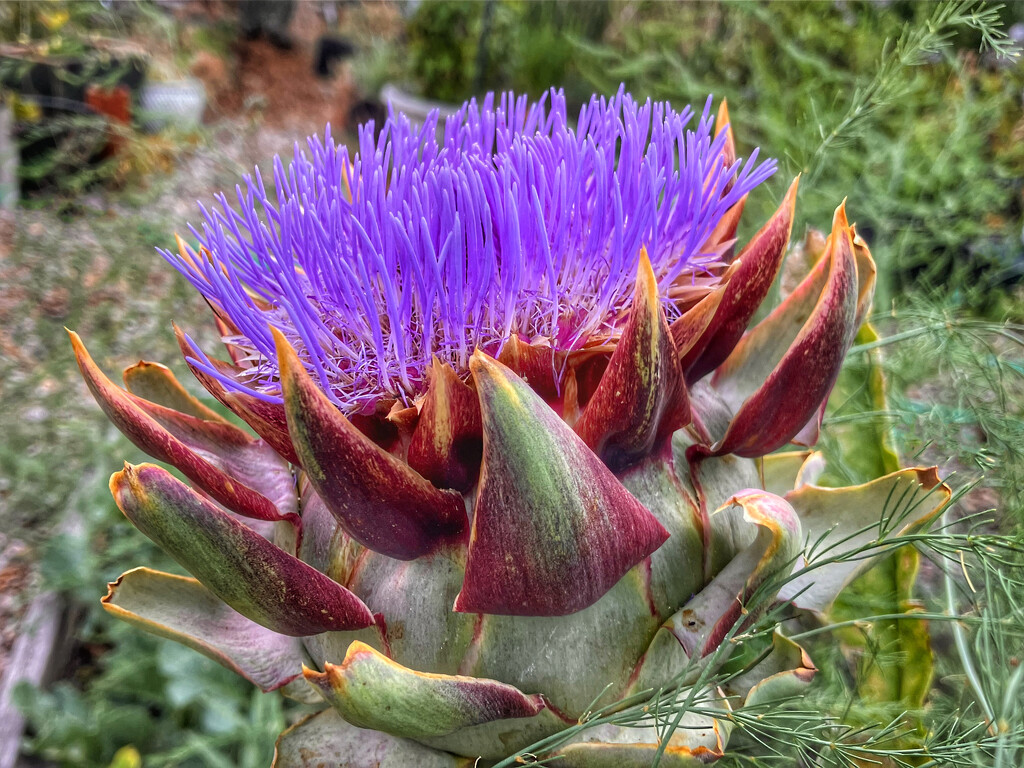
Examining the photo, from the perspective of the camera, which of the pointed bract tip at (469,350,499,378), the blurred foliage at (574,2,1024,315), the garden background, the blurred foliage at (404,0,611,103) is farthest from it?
the blurred foliage at (404,0,611,103)

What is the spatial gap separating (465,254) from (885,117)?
1231mm

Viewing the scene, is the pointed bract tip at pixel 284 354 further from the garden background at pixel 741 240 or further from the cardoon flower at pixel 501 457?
the garden background at pixel 741 240

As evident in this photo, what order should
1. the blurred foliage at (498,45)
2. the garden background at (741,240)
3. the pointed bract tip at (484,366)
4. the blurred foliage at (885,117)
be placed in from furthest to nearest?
the blurred foliage at (498,45)
the blurred foliage at (885,117)
the garden background at (741,240)
the pointed bract tip at (484,366)

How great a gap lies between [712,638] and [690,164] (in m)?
0.28

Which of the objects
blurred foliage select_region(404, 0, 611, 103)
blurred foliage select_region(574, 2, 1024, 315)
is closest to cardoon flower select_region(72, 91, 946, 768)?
blurred foliage select_region(574, 2, 1024, 315)

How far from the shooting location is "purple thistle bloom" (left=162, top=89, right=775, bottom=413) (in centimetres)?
43

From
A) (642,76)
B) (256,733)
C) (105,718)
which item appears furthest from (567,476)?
(642,76)

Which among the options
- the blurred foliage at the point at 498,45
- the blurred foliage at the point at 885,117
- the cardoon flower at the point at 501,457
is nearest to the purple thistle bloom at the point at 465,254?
the cardoon flower at the point at 501,457

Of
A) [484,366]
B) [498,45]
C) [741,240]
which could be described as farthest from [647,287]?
[498,45]

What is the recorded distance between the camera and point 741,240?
102 centimetres

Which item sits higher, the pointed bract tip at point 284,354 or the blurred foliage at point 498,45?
the blurred foliage at point 498,45

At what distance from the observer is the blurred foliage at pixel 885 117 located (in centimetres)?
74

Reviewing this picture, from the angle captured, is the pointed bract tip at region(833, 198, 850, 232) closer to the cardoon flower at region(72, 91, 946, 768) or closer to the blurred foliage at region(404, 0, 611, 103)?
the cardoon flower at region(72, 91, 946, 768)

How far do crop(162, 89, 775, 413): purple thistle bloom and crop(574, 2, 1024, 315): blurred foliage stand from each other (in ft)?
0.69
